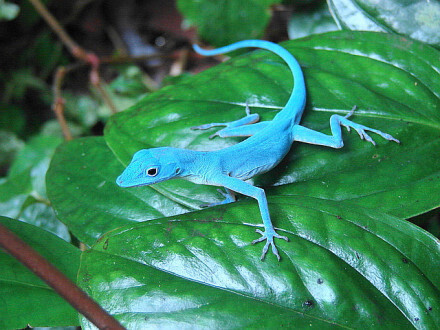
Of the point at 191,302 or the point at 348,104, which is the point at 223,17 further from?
the point at 191,302

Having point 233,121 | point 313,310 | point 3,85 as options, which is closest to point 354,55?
point 233,121

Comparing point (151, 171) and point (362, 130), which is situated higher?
point (151, 171)

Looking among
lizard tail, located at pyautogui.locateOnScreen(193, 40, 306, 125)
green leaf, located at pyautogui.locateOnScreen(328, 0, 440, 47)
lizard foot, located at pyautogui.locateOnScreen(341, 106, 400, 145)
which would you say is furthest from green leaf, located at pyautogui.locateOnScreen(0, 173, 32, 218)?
green leaf, located at pyautogui.locateOnScreen(328, 0, 440, 47)

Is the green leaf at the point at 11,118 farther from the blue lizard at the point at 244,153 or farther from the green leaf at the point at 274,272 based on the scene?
the green leaf at the point at 274,272

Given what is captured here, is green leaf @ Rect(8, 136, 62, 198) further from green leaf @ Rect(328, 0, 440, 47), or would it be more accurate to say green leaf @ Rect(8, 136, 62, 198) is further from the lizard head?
green leaf @ Rect(328, 0, 440, 47)

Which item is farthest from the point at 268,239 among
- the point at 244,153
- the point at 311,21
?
the point at 311,21

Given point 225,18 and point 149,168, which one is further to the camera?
point 225,18

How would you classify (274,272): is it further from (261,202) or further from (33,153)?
(33,153)

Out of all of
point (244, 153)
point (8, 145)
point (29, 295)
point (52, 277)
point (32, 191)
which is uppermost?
point (52, 277)
